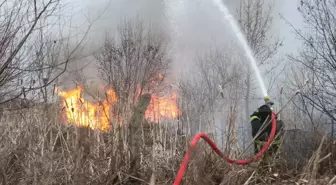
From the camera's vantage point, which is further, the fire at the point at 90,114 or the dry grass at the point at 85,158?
the fire at the point at 90,114

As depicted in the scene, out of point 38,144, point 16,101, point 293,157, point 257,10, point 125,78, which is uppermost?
point 257,10

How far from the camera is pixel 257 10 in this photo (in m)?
19.2

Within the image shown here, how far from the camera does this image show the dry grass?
4594 millimetres

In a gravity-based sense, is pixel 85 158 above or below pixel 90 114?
below

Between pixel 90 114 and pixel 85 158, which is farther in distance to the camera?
pixel 90 114

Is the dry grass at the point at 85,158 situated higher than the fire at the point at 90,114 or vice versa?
the fire at the point at 90,114

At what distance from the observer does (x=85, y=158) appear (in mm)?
4969

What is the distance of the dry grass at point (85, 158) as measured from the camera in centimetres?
459

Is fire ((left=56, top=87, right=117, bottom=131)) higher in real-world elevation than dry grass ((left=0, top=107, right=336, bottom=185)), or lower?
higher

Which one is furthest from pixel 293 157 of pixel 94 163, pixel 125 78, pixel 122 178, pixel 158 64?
pixel 158 64

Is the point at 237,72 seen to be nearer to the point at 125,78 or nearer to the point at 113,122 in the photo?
the point at 125,78

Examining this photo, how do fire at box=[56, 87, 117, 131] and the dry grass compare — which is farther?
fire at box=[56, 87, 117, 131]

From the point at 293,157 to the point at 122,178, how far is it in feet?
10.6

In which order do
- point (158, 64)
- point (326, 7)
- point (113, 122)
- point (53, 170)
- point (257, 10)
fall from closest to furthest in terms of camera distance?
1. point (53, 170)
2. point (113, 122)
3. point (326, 7)
4. point (158, 64)
5. point (257, 10)
